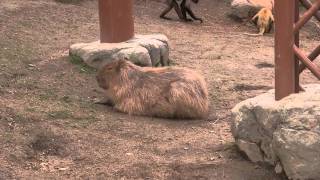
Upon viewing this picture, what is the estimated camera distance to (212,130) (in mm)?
6211

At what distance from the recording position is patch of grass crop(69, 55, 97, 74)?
7.89 metres

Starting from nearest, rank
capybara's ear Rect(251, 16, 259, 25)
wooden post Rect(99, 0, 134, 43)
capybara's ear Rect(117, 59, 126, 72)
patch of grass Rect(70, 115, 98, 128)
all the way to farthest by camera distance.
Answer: patch of grass Rect(70, 115, 98, 128) < capybara's ear Rect(117, 59, 126, 72) < wooden post Rect(99, 0, 134, 43) < capybara's ear Rect(251, 16, 259, 25)

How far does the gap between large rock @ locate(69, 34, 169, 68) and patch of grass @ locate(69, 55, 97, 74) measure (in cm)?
4

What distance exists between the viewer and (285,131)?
450 cm

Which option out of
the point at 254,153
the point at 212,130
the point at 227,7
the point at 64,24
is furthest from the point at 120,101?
the point at 227,7

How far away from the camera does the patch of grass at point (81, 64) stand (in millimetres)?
7895

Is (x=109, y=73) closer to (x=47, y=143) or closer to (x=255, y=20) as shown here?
(x=47, y=143)

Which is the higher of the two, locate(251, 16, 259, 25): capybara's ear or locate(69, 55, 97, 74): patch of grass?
locate(69, 55, 97, 74): patch of grass

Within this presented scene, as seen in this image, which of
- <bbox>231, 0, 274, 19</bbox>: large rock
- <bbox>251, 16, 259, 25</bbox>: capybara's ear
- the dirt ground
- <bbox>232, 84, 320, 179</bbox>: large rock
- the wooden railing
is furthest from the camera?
<bbox>231, 0, 274, 19</bbox>: large rock

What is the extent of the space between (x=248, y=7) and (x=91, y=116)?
8.56m

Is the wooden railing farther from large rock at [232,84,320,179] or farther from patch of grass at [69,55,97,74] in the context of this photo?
patch of grass at [69,55,97,74]

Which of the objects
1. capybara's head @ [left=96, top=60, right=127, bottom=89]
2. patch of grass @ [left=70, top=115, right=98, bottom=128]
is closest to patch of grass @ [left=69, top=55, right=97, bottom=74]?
capybara's head @ [left=96, top=60, right=127, bottom=89]

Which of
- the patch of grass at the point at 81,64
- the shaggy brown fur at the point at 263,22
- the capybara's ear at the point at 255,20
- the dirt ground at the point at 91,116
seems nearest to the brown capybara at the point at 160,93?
the dirt ground at the point at 91,116

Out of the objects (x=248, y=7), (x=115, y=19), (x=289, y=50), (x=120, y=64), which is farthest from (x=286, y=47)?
(x=248, y=7)
